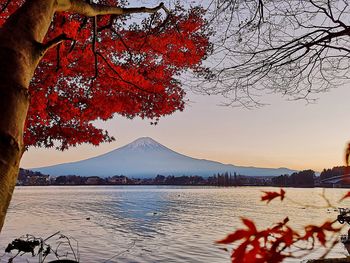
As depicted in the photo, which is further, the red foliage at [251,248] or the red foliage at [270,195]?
the red foliage at [270,195]

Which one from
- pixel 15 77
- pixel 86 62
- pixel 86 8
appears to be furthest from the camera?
pixel 86 62

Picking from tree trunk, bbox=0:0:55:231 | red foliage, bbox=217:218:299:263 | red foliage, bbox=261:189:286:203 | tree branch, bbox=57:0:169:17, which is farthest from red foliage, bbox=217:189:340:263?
tree branch, bbox=57:0:169:17

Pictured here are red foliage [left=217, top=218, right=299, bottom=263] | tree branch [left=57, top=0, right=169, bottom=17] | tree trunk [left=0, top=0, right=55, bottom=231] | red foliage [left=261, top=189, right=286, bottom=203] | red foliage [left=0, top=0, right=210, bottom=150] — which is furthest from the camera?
red foliage [left=0, top=0, right=210, bottom=150]

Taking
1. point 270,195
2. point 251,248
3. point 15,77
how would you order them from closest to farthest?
point 251,248 → point 270,195 → point 15,77

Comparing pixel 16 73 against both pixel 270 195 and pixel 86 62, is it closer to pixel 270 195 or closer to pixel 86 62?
Result: pixel 270 195

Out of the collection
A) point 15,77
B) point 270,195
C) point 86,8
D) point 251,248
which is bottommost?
point 251,248

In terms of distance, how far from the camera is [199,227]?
43781 millimetres

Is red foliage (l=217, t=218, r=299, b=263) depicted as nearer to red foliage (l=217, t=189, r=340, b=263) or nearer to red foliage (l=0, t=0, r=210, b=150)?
red foliage (l=217, t=189, r=340, b=263)

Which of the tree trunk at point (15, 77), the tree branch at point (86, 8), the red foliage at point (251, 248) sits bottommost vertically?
the red foliage at point (251, 248)

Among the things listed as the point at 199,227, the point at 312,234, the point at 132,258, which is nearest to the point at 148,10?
the point at 312,234

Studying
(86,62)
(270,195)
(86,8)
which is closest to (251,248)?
(270,195)

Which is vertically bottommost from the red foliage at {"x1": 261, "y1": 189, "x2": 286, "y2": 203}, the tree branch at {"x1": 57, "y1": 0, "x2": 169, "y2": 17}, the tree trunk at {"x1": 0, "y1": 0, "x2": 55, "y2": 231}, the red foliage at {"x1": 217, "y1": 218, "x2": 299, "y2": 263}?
the red foliage at {"x1": 217, "y1": 218, "x2": 299, "y2": 263}

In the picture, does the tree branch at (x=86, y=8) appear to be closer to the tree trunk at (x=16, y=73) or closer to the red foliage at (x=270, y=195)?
the tree trunk at (x=16, y=73)

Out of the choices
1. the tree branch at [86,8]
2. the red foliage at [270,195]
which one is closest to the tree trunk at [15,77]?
the tree branch at [86,8]
